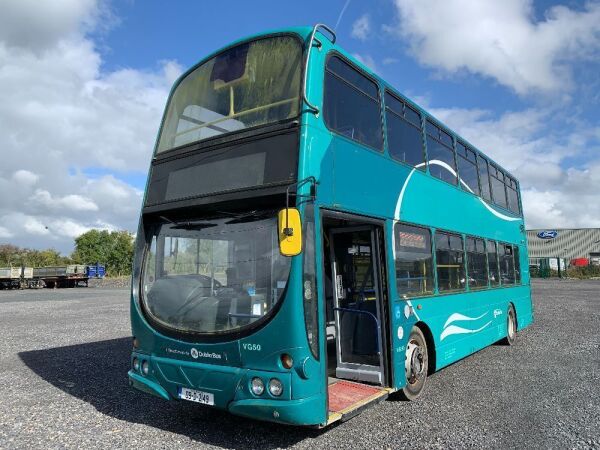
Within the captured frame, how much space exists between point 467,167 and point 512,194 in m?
3.92

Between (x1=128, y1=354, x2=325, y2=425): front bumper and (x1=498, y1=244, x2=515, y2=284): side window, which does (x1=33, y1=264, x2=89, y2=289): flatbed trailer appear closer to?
(x1=498, y1=244, x2=515, y2=284): side window

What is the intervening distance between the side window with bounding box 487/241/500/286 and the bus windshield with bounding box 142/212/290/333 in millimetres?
6701

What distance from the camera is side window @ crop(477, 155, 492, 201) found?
10059 mm

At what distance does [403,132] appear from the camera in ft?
22.6

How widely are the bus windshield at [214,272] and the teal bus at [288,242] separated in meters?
0.02

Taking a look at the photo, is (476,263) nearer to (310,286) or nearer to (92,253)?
(310,286)

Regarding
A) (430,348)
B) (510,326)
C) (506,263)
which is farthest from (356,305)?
(510,326)

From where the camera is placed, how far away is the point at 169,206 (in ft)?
17.7

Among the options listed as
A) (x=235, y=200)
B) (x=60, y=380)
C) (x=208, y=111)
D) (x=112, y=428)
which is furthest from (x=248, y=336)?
(x=60, y=380)

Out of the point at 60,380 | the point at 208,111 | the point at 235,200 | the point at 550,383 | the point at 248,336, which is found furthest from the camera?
the point at 60,380

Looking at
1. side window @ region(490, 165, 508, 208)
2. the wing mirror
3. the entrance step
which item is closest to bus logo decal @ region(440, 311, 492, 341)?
the entrance step

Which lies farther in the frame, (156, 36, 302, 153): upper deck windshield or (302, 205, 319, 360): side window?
(156, 36, 302, 153): upper deck windshield

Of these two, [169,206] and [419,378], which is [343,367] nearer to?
[419,378]

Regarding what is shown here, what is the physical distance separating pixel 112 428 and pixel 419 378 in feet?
13.1
